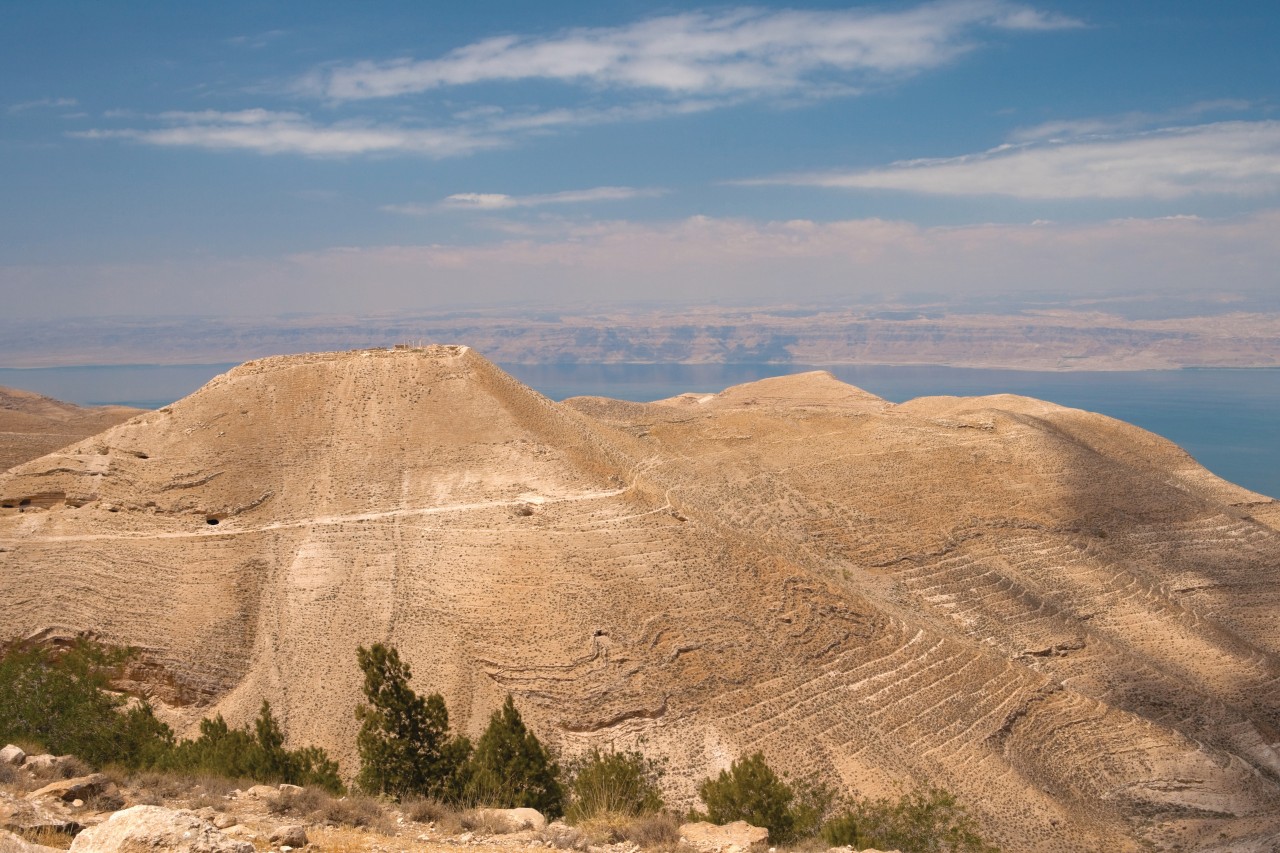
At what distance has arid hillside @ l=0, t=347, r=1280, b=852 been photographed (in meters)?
29.2

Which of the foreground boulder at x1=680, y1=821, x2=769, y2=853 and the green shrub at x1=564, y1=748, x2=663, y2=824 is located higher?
the foreground boulder at x1=680, y1=821, x2=769, y2=853

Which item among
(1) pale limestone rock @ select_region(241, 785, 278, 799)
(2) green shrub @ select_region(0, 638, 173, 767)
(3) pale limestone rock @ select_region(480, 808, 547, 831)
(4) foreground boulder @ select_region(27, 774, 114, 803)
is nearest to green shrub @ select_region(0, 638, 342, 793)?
(2) green shrub @ select_region(0, 638, 173, 767)

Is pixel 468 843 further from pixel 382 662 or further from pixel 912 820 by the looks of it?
pixel 912 820

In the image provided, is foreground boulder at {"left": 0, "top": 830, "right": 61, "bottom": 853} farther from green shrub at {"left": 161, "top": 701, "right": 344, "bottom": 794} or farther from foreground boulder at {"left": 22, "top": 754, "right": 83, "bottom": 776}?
green shrub at {"left": 161, "top": 701, "right": 344, "bottom": 794}

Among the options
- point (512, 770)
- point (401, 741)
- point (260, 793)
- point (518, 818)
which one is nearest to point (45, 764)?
point (260, 793)

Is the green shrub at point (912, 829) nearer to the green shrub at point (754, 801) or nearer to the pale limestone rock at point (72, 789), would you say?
the green shrub at point (754, 801)

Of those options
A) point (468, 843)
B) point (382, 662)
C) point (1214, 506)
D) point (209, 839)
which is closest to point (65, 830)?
point (209, 839)

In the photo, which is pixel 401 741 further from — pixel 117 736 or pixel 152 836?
pixel 152 836

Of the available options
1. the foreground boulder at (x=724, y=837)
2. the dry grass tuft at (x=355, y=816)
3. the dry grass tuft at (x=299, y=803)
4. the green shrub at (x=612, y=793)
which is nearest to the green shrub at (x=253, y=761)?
the green shrub at (x=612, y=793)

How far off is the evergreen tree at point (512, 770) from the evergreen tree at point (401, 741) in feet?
2.02

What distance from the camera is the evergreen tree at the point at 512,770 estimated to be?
21234mm

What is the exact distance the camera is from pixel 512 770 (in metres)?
21.8

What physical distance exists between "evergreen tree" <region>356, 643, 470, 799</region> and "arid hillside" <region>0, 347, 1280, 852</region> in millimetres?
5460

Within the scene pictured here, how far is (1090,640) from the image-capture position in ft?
131
